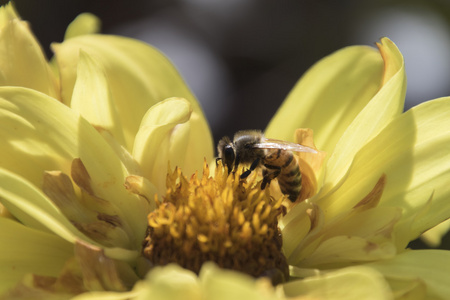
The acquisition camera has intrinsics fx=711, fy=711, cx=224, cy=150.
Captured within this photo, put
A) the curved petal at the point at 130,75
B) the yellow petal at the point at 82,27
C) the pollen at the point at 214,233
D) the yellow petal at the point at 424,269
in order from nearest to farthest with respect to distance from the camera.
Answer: the yellow petal at the point at 424,269 → the pollen at the point at 214,233 → the curved petal at the point at 130,75 → the yellow petal at the point at 82,27

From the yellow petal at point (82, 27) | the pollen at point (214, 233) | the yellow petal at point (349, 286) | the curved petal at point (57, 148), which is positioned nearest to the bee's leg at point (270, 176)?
the pollen at point (214, 233)

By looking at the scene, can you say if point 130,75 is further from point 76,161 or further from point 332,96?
point 332,96

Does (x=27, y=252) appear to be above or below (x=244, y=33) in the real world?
above

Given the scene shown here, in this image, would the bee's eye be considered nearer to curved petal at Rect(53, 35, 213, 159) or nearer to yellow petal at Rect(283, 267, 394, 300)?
curved petal at Rect(53, 35, 213, 159)

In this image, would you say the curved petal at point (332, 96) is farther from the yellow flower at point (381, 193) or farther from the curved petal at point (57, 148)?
the curved petal at point (57, 148)

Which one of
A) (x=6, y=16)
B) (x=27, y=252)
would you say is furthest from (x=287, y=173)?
(x=6, y=16)

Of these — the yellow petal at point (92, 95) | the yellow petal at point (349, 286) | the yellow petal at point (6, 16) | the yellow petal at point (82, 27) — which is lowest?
the yellow petal at point (349, 286)
